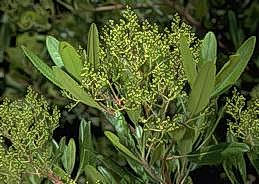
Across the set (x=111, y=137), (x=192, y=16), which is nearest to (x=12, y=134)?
(x=111, y=137)

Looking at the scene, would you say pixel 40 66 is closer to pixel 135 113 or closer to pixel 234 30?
pixel 135 113

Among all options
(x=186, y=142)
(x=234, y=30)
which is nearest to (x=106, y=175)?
(x=186, y=142)

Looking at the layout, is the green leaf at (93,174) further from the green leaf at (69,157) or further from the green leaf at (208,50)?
the green leaf at (208,50)

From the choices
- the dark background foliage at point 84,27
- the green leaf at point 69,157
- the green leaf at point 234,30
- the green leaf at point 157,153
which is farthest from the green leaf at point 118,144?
the green leaf at point 234,30

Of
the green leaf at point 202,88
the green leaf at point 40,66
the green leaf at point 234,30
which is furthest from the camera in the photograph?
the green leaf at point 234,30

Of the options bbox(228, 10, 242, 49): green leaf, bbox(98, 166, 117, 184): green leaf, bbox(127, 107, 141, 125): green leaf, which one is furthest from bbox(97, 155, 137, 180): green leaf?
bbox(228, 10, 242, 49): green leaf

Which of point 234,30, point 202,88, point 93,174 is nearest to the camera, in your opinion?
point 202,88

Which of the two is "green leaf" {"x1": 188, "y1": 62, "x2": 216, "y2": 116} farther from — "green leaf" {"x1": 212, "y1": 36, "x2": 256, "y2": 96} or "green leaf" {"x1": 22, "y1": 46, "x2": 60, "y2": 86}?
"green leaf" {"x1": 22, "y1": 46, "x2": 60, "y2": 86}

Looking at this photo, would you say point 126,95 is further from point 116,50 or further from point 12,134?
point 12,134
